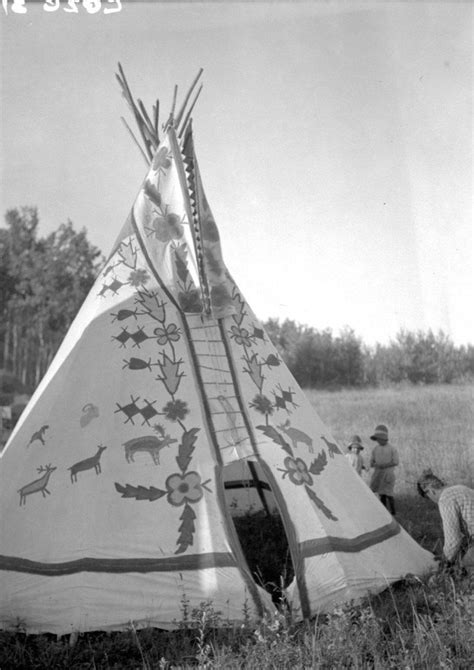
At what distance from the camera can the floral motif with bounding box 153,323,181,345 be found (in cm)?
425

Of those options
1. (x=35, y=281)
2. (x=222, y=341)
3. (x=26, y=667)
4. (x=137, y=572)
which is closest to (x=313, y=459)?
(x=222, y=341)

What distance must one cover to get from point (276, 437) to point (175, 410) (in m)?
0.68

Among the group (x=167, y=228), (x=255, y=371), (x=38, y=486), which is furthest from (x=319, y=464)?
(x=167, y=228)

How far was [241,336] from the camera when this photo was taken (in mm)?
4555

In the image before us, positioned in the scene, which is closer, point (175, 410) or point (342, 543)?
point (342, 543)

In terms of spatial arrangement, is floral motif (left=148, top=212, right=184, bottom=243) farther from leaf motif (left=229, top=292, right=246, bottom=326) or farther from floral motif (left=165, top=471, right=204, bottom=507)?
floral motif (left=165, top=471, right=204, bottom=507)

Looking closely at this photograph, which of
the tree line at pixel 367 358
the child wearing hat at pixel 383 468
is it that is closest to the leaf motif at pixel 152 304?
the child wearing hat at pixel 383 468

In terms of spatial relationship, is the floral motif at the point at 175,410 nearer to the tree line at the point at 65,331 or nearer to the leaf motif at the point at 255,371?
the leaf motif at the point at 255,371

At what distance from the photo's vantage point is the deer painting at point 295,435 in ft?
13.6

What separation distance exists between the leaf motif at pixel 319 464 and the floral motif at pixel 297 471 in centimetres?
6

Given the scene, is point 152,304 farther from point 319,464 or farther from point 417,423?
point 417,423

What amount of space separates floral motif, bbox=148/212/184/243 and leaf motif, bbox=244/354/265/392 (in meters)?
1.04

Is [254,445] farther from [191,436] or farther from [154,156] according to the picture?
[154,156]

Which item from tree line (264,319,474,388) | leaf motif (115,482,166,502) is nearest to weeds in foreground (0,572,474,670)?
leaf motif (115,482,166,502)
